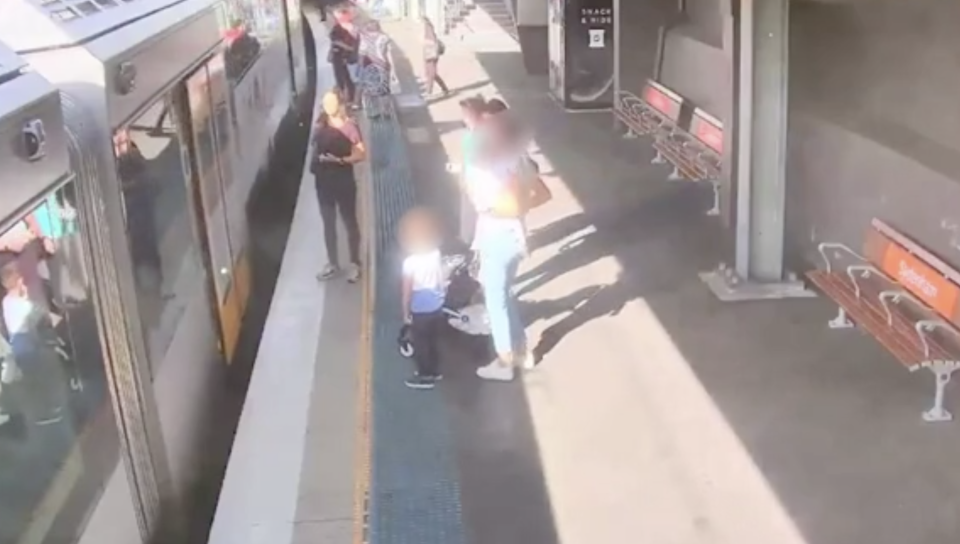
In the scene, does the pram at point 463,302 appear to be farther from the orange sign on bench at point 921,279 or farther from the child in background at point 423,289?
the orange sign on bench at point 921,279

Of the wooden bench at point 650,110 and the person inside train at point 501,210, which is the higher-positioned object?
the person inside train at point 501,210

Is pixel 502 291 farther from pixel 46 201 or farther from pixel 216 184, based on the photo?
pixel 46 201

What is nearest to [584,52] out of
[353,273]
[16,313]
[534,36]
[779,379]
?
[534,36]

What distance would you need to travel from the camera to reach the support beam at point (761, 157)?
779 centimetres

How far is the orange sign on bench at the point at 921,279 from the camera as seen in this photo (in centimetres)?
627

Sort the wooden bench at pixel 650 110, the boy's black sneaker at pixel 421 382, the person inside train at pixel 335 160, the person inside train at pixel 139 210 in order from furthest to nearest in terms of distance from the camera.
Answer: the wooden bench at pixel 650 110, the person inside train at pixel 335 160, the boy's black sneaker at pixel 421 382, the person inside train at pixel 139 210

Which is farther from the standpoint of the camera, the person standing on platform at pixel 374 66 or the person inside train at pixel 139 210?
the person standing on platform at pixel 374 66

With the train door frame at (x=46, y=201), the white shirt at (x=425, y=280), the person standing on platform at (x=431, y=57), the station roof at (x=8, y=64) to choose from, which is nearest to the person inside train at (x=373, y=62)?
the person standing on platform at (x=431, y=57)

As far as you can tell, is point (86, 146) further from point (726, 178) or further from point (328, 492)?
point (726, 178)

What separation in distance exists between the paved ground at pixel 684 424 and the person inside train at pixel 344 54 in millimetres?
7849

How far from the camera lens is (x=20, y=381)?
2.89 meters

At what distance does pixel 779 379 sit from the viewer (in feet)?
21.8

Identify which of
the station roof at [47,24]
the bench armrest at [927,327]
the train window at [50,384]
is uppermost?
the station roof at [47,24]

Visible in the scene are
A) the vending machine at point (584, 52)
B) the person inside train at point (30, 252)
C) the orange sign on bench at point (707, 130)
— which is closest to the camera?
the person inside train at point (30, 252)
